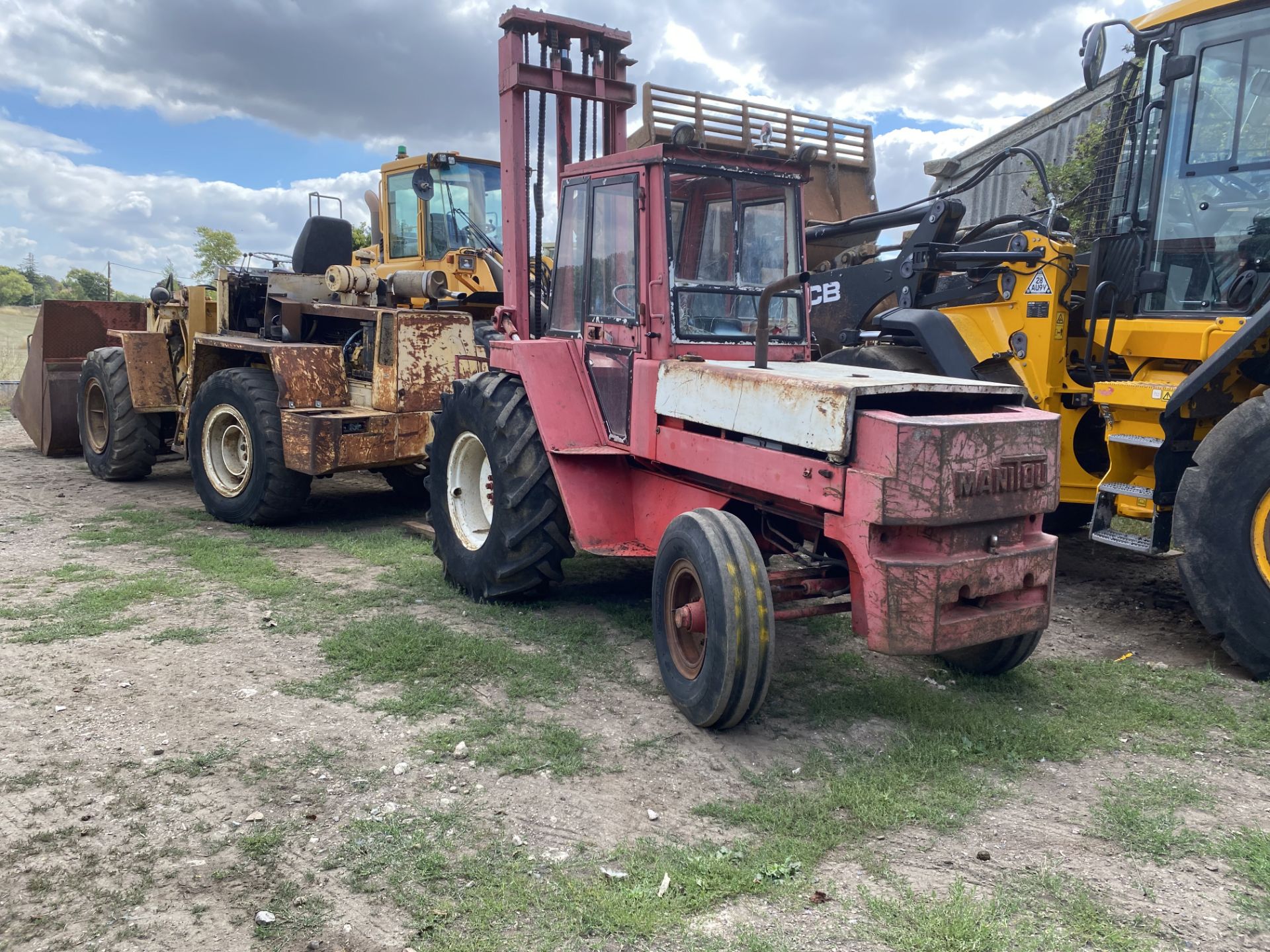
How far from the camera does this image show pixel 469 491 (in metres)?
6.01

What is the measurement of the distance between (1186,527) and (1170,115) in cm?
232

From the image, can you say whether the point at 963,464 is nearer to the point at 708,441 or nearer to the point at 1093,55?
the point at 708,441

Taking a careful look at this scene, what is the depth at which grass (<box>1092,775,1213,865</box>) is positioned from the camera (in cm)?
319

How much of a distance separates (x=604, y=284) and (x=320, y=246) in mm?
5215

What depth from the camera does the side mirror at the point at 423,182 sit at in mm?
8836

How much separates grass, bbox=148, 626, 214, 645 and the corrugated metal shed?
8.45m

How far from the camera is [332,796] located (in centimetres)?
346

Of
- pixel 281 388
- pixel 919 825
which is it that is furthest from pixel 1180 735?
pixel 281 388

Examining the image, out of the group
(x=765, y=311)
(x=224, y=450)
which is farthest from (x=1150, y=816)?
(x=224, y=450)

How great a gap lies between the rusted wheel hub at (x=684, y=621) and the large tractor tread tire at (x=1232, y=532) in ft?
8.05

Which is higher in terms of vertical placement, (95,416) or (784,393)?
(784,393)

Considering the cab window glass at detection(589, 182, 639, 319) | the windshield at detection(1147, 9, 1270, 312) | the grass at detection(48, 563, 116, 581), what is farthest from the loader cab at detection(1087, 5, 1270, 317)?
the grass at detection(48, 563, 116, 581)

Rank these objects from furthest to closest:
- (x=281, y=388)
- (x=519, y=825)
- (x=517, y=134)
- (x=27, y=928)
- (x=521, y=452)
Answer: (x=281, y=388) → (x=517, y=134) → (x=521, y=452) → (x=519, y=825) → (x=27, y=928)

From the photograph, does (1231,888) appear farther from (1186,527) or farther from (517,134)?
(517,134)
